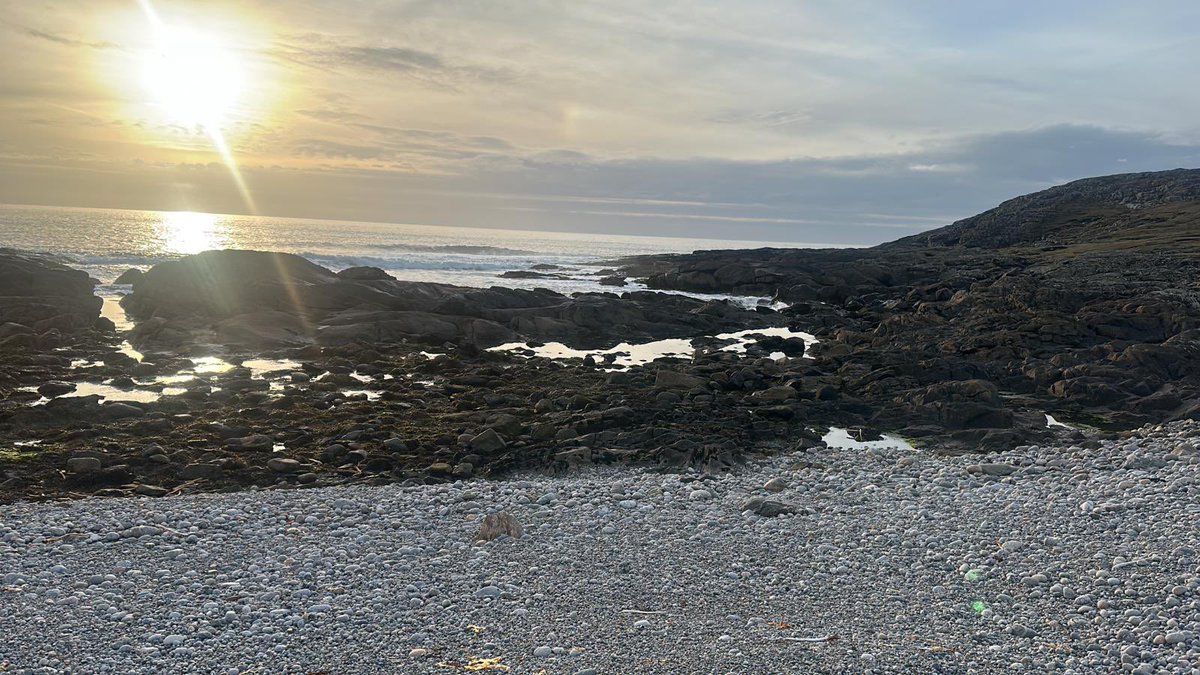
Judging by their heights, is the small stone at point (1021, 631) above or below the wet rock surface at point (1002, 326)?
below

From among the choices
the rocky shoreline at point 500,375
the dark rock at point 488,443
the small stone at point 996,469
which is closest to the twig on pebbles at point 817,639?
the rocky shoreline at point 500,375

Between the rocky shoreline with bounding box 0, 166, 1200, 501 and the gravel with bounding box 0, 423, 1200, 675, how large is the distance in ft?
9.12

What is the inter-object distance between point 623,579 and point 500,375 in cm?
1728

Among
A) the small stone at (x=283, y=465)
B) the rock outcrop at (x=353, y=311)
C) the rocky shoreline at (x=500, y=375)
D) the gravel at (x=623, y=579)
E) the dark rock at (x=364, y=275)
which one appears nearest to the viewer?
the gravel at (x=623, y=579)

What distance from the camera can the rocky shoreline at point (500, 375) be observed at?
17469mm

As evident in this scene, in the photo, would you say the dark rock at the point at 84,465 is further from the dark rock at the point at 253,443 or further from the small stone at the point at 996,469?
the small stone at the point at 996,469

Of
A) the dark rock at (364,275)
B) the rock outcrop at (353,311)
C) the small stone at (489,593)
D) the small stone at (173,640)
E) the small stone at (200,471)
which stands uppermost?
the dark rock at (364,275)

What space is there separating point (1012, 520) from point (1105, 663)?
4.74 metres

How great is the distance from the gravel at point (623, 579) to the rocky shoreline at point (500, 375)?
278 centimetres

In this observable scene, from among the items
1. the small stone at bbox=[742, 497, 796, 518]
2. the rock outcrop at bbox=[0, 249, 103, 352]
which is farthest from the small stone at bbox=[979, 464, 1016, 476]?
the rock outcrop at bbox=[0, 249, 103, 352]

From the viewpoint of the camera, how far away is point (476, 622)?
9.20 m

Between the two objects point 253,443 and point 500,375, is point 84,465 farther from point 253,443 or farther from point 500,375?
point 500,375

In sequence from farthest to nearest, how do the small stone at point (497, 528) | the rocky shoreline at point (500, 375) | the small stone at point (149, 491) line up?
the rocky shoreline at point (500, 375)
the small stone at point (149, 491)
the small stone at point (497, 528)

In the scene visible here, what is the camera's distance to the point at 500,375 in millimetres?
27375
